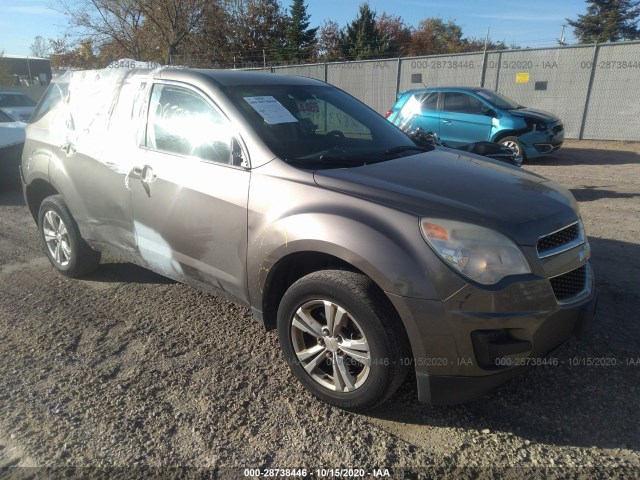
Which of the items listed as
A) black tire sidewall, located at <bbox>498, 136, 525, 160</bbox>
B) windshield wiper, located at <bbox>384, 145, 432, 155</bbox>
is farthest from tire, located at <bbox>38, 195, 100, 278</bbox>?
black tire sidewall, located at <bbox>498, 136, 525, 160</bbox>

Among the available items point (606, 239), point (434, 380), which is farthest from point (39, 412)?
point (606, 239)

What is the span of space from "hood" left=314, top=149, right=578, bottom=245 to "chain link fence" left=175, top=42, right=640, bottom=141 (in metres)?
13.3

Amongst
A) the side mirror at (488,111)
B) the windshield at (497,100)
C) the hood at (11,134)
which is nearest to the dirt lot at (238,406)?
the hood at (11,134)

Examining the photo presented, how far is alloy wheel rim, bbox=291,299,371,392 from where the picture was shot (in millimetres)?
2404

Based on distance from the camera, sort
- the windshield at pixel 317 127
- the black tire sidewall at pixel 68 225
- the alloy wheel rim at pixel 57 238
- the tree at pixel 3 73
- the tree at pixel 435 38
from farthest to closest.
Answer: the tree at pixel 435 38 → the tree at pixel 3 73 → the alloy wheel rim at pixel 57 238 → the black tire sidewall at pixel 68 225 → the windshield at pixel 317 127

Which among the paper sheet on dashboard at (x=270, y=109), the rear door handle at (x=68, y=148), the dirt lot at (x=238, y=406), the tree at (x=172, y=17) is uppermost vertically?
the tree at (x=172, y=17)

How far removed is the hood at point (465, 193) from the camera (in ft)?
7.36

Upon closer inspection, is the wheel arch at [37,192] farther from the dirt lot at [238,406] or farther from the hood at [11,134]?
the hood at [11,134]

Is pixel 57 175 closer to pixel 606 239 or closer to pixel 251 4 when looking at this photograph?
pixel 606 239

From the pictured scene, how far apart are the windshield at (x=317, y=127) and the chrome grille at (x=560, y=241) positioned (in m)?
1.13

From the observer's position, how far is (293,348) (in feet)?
8.73

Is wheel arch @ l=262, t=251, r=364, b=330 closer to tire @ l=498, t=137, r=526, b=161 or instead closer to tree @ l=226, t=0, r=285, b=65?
tire @ l=498, t=137, r=526, b=161

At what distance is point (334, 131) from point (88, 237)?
7.38 ft

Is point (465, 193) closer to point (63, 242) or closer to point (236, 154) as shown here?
point (236, 154)
